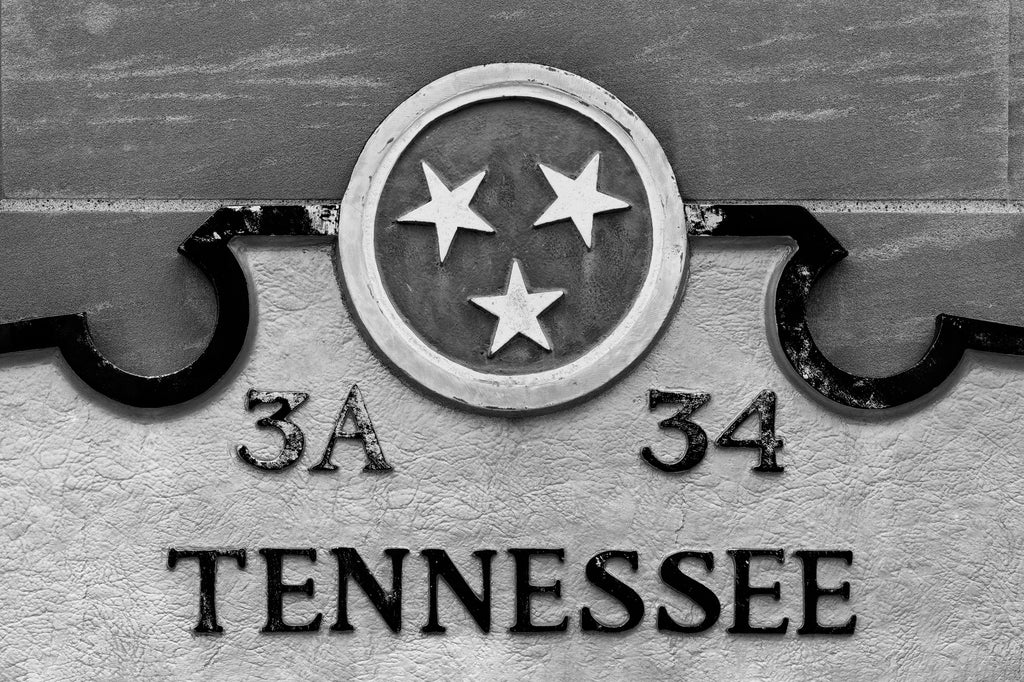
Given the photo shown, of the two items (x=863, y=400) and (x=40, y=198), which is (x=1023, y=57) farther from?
(x=40, y=198)

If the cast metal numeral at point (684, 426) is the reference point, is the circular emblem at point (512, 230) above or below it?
above

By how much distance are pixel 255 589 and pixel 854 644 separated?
206 cm

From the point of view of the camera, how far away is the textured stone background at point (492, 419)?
3.75m

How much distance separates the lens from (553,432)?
3789 mm

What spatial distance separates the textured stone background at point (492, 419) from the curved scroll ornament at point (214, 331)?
7 centimetres

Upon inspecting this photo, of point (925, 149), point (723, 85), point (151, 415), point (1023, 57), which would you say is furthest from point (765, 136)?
point (151, 415)

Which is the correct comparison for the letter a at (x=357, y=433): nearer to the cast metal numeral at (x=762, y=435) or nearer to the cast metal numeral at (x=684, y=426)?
the cast metal numeral at (x=684, y=426)

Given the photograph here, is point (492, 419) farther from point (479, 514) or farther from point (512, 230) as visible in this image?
point (512, 230)

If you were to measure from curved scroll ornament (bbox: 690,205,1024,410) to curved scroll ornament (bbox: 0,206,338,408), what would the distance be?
1.43 m

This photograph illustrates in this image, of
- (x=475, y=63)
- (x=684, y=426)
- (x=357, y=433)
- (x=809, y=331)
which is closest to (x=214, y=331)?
(x=357, y=433)

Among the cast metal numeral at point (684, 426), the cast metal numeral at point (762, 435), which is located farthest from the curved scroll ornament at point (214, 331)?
the cast metal numeral at point (762, 435)

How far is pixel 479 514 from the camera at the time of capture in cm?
377

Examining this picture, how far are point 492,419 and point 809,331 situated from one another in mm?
1140

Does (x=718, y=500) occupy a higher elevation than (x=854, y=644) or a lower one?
higher
